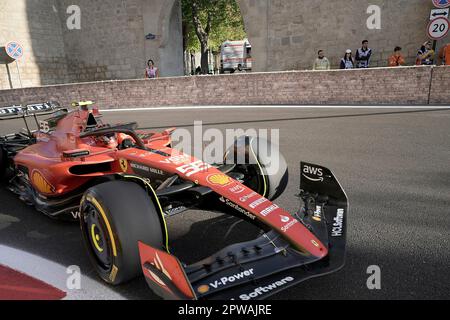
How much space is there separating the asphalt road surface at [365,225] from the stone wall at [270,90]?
13.1ft

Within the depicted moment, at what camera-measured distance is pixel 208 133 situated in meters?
7.07

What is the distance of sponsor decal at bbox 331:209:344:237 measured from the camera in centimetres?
214

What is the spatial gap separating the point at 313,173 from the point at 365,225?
0.70m

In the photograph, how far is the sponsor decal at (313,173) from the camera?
2539 mm

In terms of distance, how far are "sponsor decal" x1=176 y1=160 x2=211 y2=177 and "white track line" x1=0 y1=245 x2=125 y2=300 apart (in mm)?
947

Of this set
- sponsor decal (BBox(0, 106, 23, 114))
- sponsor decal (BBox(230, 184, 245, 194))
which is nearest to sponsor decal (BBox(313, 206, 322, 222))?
sponsor decal (BBox(230, 184, 245, 194))

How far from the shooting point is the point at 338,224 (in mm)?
2219

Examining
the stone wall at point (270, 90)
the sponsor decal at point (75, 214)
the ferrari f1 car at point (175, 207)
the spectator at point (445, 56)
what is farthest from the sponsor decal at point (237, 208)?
the spectator at point (445, 56)

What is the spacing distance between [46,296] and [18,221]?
1.45 m

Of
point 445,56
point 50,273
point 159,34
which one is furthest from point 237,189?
point 159,34

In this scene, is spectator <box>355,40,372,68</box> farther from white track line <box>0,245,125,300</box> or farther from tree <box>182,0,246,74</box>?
tree <box>182,0,246,74</box>

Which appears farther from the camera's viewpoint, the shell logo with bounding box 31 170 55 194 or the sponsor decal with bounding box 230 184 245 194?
the shell logo with bounding box 31 170 55 194

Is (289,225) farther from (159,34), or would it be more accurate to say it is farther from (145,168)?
(159,34)

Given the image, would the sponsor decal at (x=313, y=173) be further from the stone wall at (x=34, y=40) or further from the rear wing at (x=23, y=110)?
the stone wall at (x=34, y=40)
